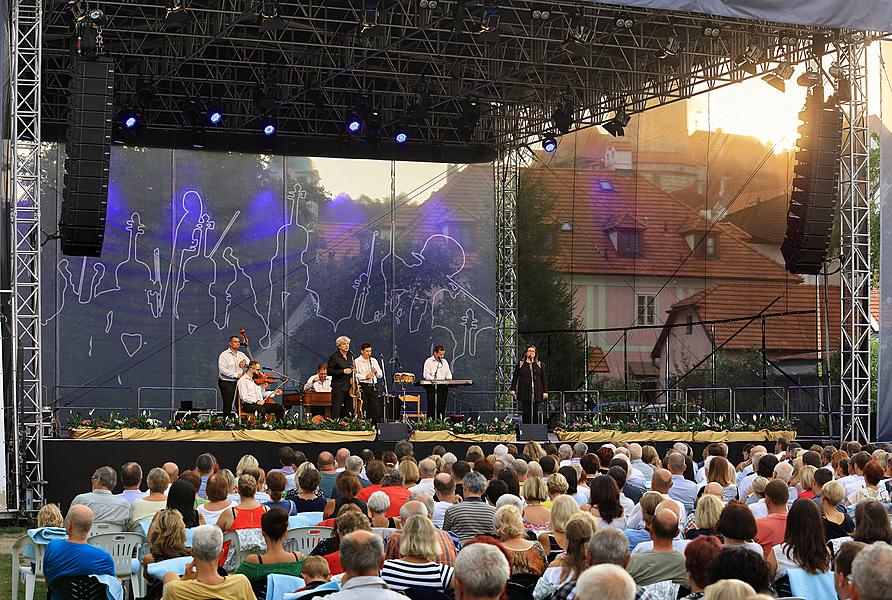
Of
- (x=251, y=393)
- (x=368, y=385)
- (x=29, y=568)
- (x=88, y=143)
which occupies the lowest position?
(x=29, y=568)

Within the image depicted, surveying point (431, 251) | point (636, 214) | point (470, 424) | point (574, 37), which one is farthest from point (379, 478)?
point (636, 214)

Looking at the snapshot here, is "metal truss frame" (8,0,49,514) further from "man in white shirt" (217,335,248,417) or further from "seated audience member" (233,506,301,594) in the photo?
"seated audience member" (233,506,301,594)

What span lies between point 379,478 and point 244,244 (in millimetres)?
14811

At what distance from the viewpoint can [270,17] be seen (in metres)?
16.6

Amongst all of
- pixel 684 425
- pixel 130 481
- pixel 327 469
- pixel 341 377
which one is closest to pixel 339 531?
pixel 130 481

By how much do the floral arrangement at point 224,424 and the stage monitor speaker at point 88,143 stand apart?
244 cm

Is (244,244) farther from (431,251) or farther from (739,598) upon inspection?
(739,598)

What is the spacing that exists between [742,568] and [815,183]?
1390 centimetres

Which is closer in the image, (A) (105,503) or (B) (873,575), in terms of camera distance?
(B) (873,575)

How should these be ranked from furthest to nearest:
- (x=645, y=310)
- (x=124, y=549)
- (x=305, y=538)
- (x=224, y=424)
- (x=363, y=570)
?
(x=645, y=310), (x=224, y=424), (x=124, y=549), (x=305, y=538), (x=363, y=570)

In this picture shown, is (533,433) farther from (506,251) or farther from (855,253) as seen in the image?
(506,251)

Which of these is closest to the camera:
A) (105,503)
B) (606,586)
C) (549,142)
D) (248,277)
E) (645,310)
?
(606,586)

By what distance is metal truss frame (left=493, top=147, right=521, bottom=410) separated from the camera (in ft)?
80.3

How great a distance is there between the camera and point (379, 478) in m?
9.01
